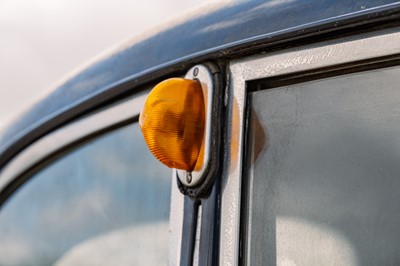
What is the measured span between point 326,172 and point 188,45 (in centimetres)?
45

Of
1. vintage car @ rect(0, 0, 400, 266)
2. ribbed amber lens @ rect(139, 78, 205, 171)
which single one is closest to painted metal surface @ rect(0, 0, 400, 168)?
vintage car @ rect(0, 0, 400, 266)

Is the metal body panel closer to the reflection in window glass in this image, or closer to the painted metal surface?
the painted metal surface

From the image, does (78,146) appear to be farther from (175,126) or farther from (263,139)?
(263,139)

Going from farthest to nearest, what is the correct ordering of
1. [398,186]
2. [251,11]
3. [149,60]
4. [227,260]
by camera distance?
[149,60], [251,11], [227,260], [398,186]

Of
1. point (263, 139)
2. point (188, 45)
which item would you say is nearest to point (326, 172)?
point (263, 139)

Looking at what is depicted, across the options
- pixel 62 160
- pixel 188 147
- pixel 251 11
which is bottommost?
pixel 188 147

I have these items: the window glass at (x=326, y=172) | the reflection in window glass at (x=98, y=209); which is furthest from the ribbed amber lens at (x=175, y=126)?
the reflection in window glass at (x=98, y=209)

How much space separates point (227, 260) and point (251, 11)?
46cm

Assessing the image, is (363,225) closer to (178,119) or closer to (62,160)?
(178,119)

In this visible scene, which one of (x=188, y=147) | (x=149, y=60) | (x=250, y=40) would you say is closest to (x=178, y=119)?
(x=188, y=147)

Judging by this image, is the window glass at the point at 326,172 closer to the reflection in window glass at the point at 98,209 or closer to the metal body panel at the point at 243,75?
the metal body panel at the point at 243,75

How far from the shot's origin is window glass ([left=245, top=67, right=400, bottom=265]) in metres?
1.27

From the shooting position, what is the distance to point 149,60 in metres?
1.77

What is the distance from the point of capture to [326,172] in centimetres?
133
